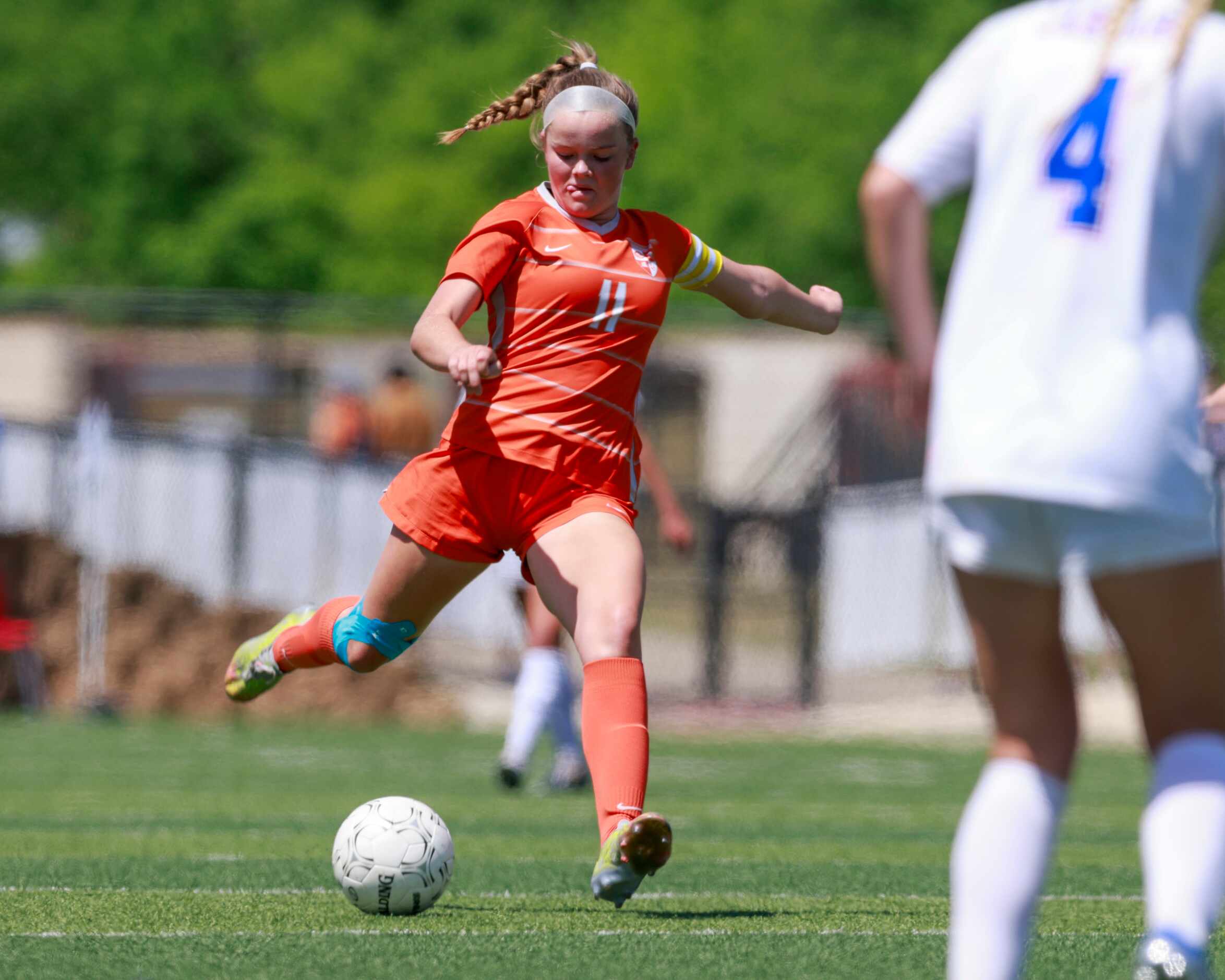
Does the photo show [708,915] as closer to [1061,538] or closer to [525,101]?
[525,101]

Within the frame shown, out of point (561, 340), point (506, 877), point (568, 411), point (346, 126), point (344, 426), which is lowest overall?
point (506, 877)

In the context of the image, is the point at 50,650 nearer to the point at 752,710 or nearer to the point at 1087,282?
the point at 752,710

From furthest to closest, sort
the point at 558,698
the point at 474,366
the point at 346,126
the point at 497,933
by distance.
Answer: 1. the point at 346,126
2. the point at 558,698
3. the point at 497,933
4. the point at 474,366

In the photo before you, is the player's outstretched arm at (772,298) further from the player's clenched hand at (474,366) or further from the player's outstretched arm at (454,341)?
the player's clenched hand at (474,366)

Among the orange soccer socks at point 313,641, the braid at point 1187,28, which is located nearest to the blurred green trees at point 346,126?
the orange soccer socks at point 313,641

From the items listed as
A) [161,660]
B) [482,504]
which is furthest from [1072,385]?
[161,660]

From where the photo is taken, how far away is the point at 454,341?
191 inches

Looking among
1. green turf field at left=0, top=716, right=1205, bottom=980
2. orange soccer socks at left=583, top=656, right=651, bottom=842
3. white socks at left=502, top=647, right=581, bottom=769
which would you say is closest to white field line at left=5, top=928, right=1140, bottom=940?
green turf field at left=0, top=716, right=1205, bottom=980

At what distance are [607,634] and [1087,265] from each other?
234 centimetres

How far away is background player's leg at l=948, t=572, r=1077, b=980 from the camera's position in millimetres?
3205

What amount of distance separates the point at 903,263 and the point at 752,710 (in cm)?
1442

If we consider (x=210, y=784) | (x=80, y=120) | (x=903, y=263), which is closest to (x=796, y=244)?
(x=80, y=120)

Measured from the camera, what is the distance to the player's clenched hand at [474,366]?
455 centimetres

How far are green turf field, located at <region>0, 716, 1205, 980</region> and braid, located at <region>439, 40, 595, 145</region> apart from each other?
2.11 meters
